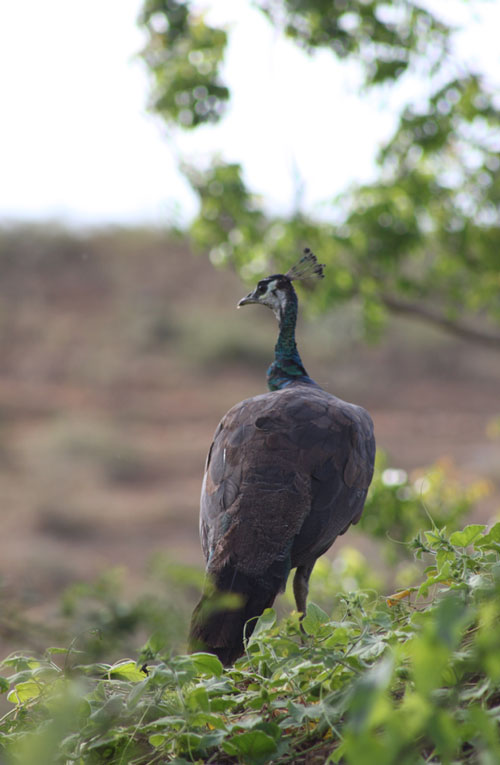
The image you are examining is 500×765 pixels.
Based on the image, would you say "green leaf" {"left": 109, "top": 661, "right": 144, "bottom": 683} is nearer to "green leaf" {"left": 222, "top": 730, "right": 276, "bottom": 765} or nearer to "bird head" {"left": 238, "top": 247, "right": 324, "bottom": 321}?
"green leaf" {"left": 222, "top": 730, "right": 276, "bottom": 765}

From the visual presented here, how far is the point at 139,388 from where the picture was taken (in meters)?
21.6

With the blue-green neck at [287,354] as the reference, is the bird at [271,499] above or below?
below

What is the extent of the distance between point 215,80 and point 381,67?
1250 mm

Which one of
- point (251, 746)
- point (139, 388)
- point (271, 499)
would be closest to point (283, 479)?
point (271, 499)

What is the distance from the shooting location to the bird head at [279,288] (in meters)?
4.27

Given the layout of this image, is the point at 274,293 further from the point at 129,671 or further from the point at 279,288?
the point at 129,671

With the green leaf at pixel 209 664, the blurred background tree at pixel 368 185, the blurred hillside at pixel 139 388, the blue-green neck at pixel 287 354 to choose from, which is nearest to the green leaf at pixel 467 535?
the green leaf at pixel 209 664

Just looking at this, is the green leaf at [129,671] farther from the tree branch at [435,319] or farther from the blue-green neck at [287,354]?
the tree branch at [435,319]

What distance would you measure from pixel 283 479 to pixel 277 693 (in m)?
1.23

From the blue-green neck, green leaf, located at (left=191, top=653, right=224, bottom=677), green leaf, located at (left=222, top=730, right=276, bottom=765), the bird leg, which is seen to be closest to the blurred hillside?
the blue-green neck

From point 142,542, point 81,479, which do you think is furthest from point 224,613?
point 81,479

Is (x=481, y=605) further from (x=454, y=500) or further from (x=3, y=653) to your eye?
(x=3, y=653)

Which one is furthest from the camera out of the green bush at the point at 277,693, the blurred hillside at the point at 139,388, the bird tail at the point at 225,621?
the blurred hillside at the point at 139,388

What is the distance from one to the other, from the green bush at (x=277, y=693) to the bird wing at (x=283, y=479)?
74 centimetres
